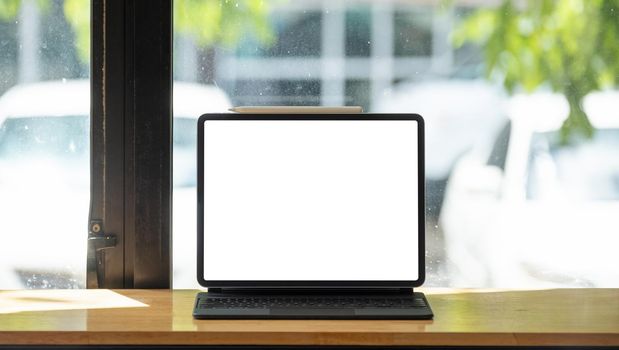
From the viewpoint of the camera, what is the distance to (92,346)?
1712 mm

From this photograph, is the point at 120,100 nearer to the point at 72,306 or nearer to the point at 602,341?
the point at 72,306

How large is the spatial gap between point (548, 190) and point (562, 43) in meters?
0.37

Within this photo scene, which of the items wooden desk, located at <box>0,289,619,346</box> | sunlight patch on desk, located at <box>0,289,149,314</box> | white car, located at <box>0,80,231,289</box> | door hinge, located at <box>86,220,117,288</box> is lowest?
wooden desk, located at <box>0,289,619,346</box>

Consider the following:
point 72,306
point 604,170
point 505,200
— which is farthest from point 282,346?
point 604,170

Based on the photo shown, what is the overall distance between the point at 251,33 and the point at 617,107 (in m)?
0.95

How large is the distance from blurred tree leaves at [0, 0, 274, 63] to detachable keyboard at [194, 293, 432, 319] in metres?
0.68

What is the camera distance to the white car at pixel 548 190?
2189 millimetres

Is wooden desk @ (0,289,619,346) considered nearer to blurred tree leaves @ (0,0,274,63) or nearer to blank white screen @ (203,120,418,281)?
blank white screen @ (203,120,418,281)

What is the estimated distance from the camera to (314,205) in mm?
1940

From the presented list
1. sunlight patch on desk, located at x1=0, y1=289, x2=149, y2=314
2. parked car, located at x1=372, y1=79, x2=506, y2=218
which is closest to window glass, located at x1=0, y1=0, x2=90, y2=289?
sunlight patch on desk, located at x1=0, y1=289, x2=149, y2=314

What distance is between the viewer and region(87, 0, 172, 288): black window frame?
2.17 m

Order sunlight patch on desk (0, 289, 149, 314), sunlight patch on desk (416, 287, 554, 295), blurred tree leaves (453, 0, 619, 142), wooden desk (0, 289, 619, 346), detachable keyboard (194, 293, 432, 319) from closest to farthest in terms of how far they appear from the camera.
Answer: wooden desk (0, 289, 619, 346)
detachable keyboard (194, 293, 432, 319)
sunlight patch on desk (0, 289, 149, 314)
sunlight patch on desk (416, 287, 554, 295)
blurred tree leaves (453, 0, 619, 142)

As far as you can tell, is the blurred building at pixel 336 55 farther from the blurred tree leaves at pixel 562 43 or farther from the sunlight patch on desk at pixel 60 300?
the sunlight patch on desk at pixel 60 300

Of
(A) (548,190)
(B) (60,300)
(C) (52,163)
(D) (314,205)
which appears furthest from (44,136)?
(A) (548,190)
